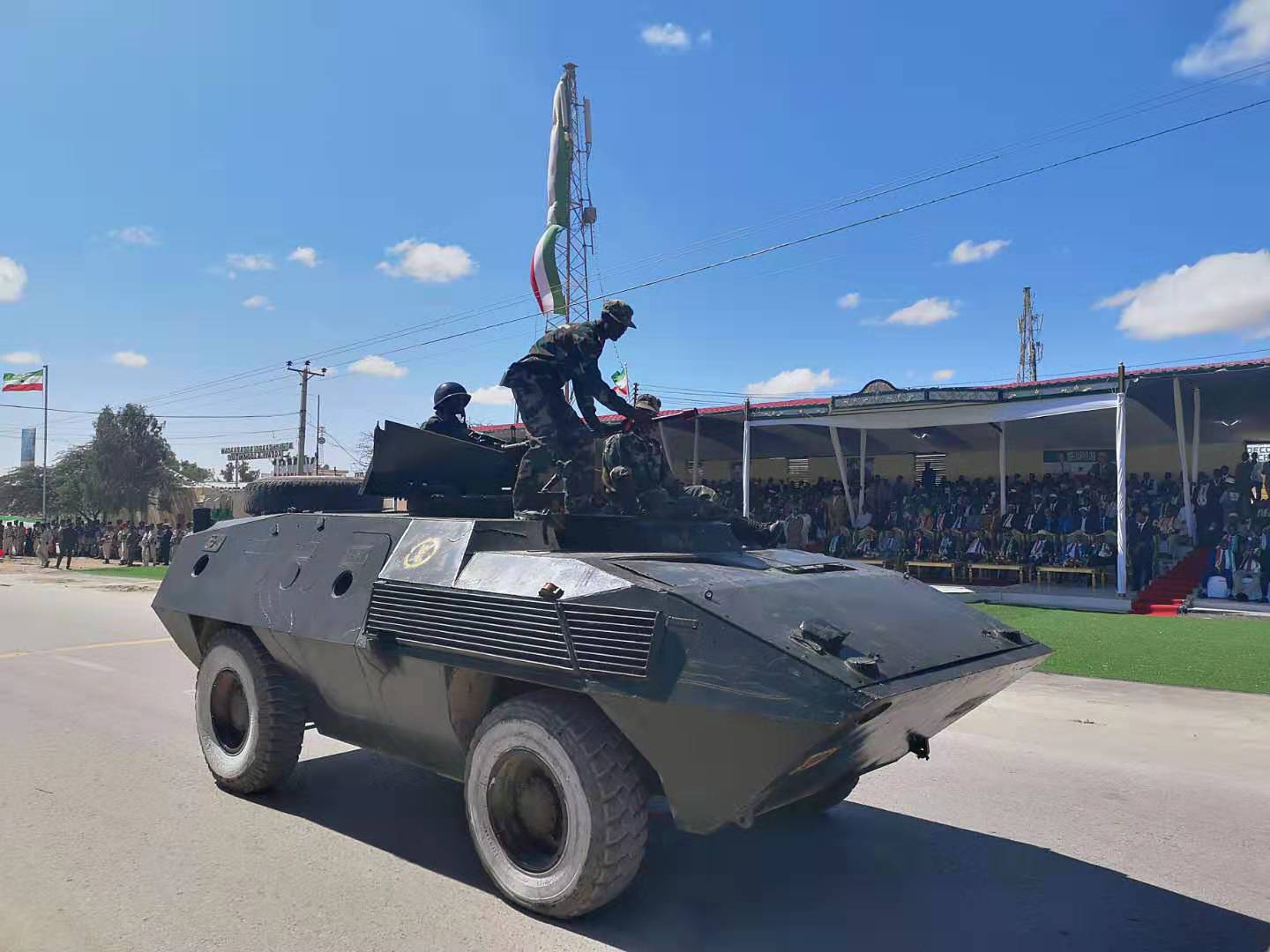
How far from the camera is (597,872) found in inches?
132

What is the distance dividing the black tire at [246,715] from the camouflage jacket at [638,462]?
2133 millimetres

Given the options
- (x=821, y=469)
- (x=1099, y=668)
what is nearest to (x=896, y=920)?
(x=1099, y=668)

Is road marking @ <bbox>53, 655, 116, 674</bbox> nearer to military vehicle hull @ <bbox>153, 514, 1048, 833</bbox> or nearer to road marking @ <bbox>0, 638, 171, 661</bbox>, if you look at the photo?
road marking @ <bbox>0, 638, 171, 661</bbox>

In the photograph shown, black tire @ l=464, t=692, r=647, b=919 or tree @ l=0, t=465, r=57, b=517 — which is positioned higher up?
tree @ l=0, t=465, r=57, b=517

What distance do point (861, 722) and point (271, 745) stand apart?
321 cm

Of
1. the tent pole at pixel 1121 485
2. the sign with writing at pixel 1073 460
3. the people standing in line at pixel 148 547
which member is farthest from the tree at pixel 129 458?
the tent pole at pixel 1121 485

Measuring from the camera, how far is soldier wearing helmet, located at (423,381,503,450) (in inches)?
224

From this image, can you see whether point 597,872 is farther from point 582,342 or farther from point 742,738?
point 582,342

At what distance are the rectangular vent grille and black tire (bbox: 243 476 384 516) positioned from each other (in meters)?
1.92

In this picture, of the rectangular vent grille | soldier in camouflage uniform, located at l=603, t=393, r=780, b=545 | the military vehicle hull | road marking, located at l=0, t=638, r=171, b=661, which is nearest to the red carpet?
the military vehicle hull

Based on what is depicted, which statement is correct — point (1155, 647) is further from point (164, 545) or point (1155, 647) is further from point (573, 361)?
point (164, 545)

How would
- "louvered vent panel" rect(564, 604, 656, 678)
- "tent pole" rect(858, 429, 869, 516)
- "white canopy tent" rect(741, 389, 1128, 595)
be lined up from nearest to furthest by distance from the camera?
"louvered vent panel" rect(564, 604, 656, 678) < "white canopy tent" rect(741, 389, 1128, 595) < "tent pole" rect(858, 429, 869, 516)

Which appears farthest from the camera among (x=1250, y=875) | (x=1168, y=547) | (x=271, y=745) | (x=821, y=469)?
(x=821, y=469)

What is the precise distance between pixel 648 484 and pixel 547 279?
22538 mm
